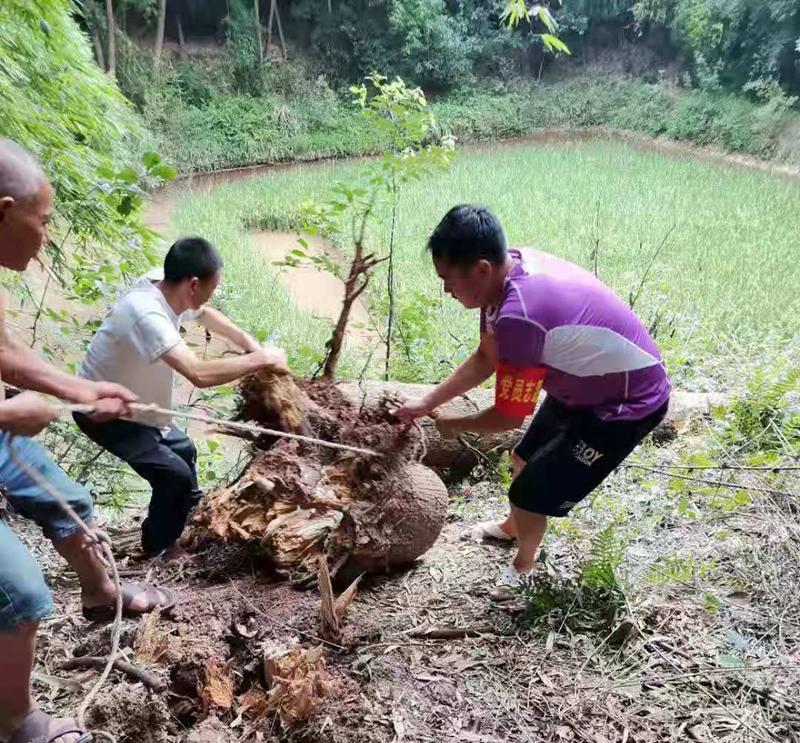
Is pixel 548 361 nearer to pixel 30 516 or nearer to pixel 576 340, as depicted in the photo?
pixel 576 340

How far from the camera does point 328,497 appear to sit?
2.29 m

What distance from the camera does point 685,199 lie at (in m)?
10.2

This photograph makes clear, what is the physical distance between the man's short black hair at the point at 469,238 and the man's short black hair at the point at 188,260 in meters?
0.83

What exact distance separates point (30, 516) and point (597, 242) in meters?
3.71

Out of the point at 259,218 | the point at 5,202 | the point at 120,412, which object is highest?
the point at 5,202

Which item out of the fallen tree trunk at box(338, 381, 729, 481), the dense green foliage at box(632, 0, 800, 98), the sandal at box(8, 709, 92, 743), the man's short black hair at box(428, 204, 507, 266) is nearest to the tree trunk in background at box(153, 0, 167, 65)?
the dense green foliage at box(632, 0, 800, 98)

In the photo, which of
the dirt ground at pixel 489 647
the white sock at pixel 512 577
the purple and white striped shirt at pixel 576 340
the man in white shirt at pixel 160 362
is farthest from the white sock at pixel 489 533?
the man in white shirt at pixel 160 362

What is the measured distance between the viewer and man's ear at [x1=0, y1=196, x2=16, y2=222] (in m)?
1.49

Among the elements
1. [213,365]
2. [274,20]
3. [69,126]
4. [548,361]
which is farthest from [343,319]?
[274,20]

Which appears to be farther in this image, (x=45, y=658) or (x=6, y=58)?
(x=6, y=58)

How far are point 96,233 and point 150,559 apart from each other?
6.03 feet

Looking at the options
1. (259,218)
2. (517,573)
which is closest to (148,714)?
(517,573)

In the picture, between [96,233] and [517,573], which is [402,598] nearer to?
[517,573]

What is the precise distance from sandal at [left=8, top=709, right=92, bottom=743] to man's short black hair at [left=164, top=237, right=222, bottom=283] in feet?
4.45
